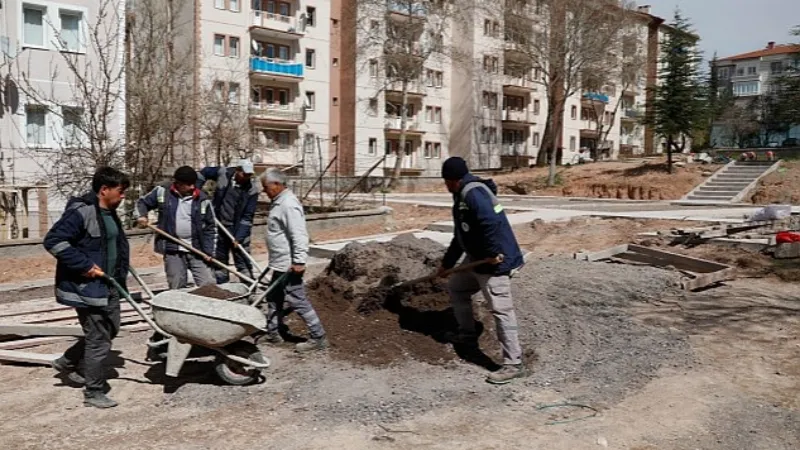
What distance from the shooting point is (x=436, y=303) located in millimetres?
7281

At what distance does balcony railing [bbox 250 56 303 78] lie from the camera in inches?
1527

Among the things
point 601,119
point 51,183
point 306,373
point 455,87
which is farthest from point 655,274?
point 601,119

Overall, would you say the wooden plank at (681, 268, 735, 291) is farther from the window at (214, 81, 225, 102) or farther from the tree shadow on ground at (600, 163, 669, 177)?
the tree shadow on ground at (600, 163, 669, 177)

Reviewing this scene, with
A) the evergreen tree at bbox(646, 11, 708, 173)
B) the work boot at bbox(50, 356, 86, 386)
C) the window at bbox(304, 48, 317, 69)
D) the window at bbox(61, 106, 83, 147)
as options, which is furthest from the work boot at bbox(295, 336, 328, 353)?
the window at bbox(304, 48, 317, 69)

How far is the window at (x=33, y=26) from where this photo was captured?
19.1 metres

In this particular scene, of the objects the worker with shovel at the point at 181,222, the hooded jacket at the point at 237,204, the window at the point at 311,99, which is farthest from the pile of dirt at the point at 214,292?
the window at the point at 311,99

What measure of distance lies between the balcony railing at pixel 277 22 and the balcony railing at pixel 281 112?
4278 mm

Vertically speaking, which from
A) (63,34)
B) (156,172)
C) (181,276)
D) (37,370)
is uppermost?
(63,34)

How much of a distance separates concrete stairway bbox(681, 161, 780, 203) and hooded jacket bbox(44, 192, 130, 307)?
939 inches

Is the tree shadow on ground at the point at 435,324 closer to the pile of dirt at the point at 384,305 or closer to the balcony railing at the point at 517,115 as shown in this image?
the pile of dirt at the point at 384,305

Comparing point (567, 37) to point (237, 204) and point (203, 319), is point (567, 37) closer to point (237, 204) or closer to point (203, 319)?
point (237, 204)

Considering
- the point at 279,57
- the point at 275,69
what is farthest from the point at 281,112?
the point at 279,57

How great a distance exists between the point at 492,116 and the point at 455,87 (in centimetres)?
354

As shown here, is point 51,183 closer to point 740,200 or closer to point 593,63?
point 740,200
